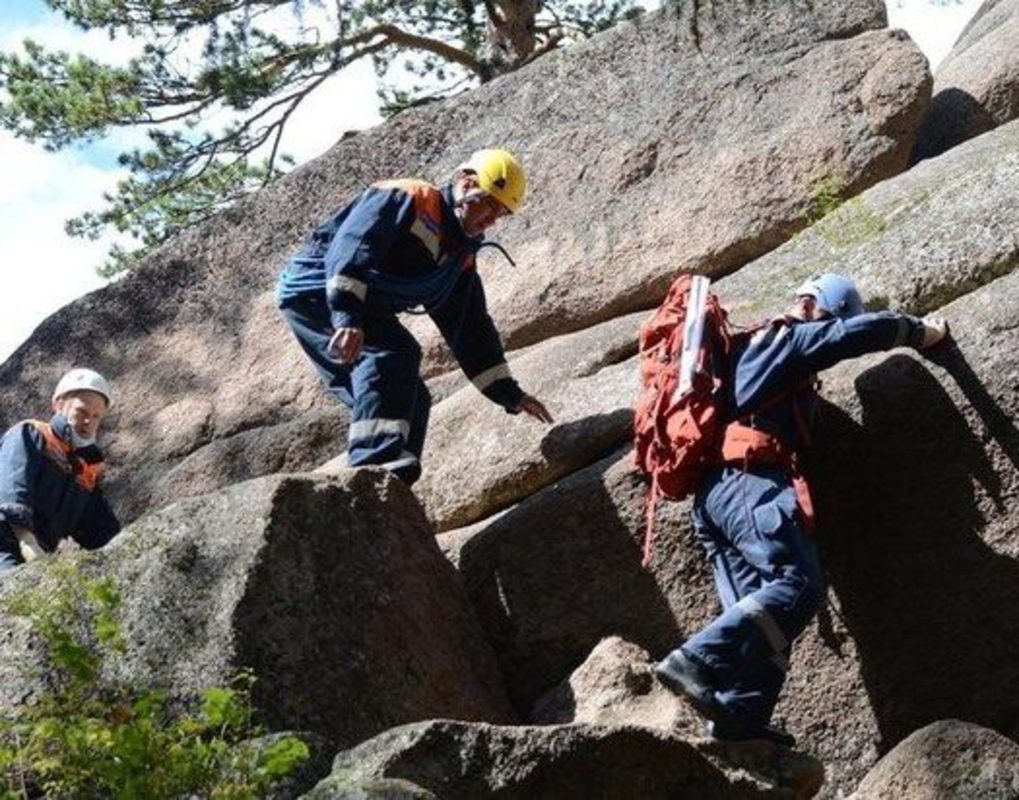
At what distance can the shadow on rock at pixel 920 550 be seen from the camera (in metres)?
7.33

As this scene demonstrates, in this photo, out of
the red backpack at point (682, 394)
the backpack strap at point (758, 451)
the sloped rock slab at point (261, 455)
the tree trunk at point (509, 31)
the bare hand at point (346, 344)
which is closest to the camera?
the backpack strap at point (758, 451)

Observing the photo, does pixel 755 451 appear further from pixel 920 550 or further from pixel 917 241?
pixel 917 241

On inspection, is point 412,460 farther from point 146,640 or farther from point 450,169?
point 450,169

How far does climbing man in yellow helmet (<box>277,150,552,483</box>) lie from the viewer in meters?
8.27

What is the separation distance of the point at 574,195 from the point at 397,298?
10.5ft

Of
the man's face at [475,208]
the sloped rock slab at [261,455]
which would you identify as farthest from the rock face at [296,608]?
the sloped rock slab at [261,455]

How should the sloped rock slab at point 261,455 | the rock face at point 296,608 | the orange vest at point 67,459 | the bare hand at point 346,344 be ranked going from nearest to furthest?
the rock face at point 296,608
the bare hand at point 346,344
the orange vest at point 67,459
the sloped rock slab at point 261,455

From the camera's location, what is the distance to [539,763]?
228 inches

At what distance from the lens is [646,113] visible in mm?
11539

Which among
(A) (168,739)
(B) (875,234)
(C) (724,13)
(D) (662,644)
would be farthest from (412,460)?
(C) (724,13)

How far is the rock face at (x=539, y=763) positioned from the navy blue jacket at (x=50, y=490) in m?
3.85

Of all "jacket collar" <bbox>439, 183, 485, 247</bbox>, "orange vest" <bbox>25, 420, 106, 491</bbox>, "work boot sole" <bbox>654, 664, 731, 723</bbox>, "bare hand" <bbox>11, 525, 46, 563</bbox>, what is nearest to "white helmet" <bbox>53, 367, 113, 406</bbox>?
"orange vest" <bbox>25, 420, 106, 491</bbox>

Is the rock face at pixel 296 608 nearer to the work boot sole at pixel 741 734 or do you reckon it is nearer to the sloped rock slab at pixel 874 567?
the sloped rock slab at pixel 874 567

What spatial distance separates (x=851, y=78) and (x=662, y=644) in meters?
4.54
